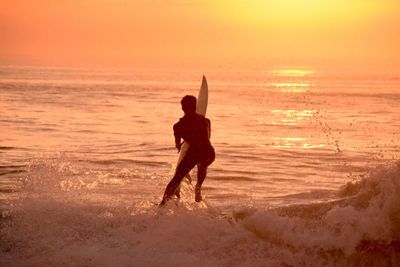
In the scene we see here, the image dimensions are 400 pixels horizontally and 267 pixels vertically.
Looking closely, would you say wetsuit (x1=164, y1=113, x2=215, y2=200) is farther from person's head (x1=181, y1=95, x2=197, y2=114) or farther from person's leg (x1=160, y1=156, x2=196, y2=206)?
person's head (x1=181, y1=95, x2=197, y2=114)

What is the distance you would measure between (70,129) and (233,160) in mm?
11242

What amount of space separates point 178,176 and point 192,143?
610 millimetres

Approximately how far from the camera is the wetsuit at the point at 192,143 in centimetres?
1007

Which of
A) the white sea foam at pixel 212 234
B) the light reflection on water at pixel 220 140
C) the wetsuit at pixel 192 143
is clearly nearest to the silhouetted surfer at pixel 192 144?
the wetsuit at pixel 192 143

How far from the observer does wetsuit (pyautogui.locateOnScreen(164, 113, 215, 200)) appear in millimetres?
10070

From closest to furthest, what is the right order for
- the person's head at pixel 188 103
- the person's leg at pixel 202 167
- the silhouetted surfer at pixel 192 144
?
the person's head at pixel 188 103
the silhouetted surfer at pixel 192 144
the person's leg at pixel 202 167

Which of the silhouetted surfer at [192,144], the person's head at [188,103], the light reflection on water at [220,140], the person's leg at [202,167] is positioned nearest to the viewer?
the person's head at [188,103]

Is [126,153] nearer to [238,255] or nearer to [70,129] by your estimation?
[70,129]

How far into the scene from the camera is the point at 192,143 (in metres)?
10.2

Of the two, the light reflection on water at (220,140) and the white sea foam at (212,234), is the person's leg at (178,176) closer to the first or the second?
the white sea foam at (212,234)

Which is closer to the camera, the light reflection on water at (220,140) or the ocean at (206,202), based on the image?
the ocean at (206,202)

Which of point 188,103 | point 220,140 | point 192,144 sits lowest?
point 220,140

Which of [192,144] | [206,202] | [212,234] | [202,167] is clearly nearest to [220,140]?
[206,202]

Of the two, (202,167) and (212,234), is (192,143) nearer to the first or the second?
(202,167)
